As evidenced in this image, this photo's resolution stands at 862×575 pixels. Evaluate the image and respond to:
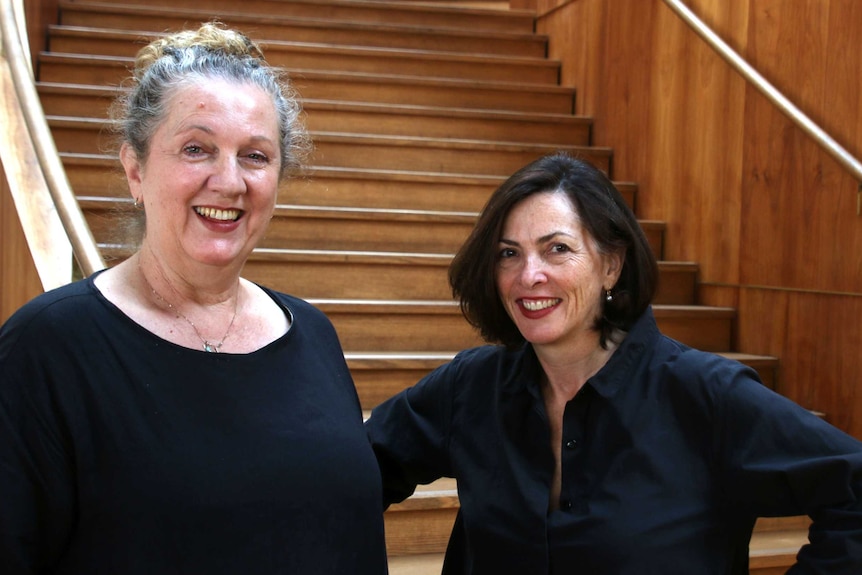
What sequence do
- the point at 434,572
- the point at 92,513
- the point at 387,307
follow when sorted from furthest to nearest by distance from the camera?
the point at 387,307 < the point at 434,572 < the point at 92,513

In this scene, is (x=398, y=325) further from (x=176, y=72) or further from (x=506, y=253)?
(x=176, y=72)

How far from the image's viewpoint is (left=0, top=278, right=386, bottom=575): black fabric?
1.06 m

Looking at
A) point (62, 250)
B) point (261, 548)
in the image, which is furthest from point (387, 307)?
point (261, 548)

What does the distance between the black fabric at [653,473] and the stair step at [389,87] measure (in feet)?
9.62

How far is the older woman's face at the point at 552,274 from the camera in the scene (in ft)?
4.83

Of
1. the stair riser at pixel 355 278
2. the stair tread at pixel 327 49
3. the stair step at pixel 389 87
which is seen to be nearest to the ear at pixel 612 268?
the stair riser at pixel 355 278

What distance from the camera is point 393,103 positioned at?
4492 millimetres

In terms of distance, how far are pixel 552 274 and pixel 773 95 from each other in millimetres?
2022

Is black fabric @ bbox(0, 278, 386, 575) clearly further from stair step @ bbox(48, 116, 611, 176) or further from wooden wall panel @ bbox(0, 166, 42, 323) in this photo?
stair step @ bbox(48, 116, 611, 176)

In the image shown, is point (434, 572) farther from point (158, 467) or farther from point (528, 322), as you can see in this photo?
point (158, 467)

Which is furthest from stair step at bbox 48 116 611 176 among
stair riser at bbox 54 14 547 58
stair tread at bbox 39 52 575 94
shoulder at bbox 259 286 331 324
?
shoulder at bbox 259 286 331 324

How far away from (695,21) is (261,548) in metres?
3.08

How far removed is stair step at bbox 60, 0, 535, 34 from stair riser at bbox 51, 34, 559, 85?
0.38 m

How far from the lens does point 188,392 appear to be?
119 cm
